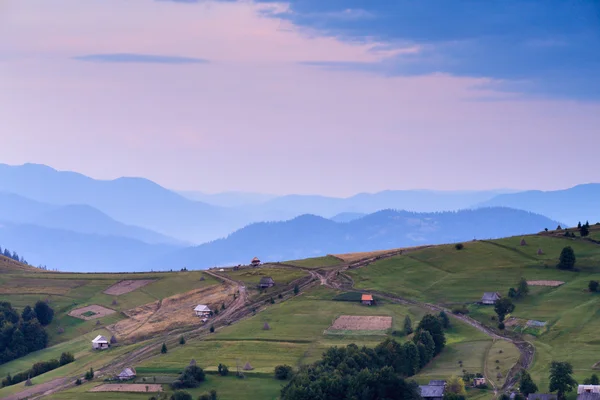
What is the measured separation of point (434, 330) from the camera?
A: 451 ft

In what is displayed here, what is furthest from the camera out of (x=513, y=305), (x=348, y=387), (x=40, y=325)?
(x=40, y=325)

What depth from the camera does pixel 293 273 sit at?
198 metres

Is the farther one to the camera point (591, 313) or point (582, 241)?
point (582, 241)

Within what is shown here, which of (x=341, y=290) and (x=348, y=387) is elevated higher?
(x=341, y=290)

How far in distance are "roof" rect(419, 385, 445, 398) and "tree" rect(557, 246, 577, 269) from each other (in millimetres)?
69746

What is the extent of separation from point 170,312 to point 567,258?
76915 millimetres

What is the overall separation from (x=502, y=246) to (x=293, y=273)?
150 feet

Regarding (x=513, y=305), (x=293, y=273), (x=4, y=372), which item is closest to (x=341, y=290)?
(x=293, y=273)

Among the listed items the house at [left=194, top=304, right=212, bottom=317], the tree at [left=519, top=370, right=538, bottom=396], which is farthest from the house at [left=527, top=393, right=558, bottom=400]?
the house at [left=194, top=304, right=212, bottom=317]

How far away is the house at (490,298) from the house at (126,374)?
6269 centimetres

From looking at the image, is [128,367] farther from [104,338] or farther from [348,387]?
[348,387]

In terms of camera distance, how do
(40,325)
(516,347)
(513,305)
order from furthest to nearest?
(40,325) < (513,305) < (516,347)

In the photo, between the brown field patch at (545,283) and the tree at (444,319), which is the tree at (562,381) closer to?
the tree at (444,319)

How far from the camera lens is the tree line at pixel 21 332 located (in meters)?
172
